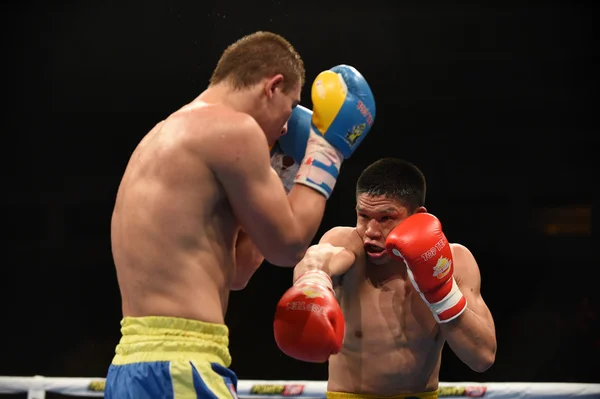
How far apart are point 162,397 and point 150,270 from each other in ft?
0.86

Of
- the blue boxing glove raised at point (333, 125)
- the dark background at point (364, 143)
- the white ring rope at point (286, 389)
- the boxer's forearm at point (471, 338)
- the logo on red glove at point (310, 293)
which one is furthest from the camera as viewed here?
the dark background at point (364, 143)

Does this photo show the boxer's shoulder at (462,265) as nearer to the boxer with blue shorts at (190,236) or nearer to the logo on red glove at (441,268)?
the logo on red glove at (441,268)

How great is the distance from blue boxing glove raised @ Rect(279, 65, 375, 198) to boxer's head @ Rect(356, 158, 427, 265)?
1.92 ft

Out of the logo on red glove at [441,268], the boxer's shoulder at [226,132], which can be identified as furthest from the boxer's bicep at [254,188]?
the logo on red glove at [441,268]

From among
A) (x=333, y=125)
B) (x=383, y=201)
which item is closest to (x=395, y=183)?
(x=383, y=201)

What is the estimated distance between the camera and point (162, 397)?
4.67ft

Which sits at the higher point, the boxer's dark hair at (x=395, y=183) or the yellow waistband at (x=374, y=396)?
the boxer's dark hair at (x=395, y=183)

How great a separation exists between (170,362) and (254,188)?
40 cm

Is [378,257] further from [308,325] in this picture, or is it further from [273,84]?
[273,84]

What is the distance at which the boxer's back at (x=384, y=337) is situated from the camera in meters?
2.36

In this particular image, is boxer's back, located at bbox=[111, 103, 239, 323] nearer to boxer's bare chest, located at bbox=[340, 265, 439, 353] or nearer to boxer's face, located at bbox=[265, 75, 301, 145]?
boxer's face, located at bbox=[265, 75, 301, 145]

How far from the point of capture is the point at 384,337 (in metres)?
2.39

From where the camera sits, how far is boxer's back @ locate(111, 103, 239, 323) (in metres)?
1.47

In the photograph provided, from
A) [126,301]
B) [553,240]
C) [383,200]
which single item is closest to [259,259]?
[126,301]
